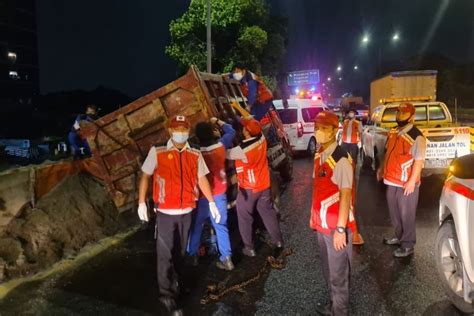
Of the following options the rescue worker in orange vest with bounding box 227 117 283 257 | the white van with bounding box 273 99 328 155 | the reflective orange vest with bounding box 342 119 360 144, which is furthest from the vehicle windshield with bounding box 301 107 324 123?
the rescue worker in orange vest with bounding box 227 117 283 257

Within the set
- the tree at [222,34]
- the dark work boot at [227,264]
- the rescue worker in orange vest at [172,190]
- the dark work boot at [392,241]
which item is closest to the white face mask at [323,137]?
the rescue worker in orange vest at [172,190]

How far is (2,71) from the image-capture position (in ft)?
190

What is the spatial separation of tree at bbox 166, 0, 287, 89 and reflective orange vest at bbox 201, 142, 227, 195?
15.1m

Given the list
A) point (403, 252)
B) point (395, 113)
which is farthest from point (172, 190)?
point (395, 113)

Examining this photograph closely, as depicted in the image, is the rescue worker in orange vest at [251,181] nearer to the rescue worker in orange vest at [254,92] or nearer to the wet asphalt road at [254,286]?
the wet asphalt road at [254,286]

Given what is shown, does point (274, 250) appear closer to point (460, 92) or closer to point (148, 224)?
point (148, 224)

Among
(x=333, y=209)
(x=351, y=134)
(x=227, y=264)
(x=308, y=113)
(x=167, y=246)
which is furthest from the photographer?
(x=308, y=113)

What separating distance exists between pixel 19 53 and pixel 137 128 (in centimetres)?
6542

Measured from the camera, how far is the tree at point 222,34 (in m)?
20.1

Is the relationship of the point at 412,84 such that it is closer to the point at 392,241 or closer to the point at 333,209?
the point at 392,241

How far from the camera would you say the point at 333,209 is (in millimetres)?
3514

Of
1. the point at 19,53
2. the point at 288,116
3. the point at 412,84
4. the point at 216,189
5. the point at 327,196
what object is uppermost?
the point at 19,53

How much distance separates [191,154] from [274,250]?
235 cm

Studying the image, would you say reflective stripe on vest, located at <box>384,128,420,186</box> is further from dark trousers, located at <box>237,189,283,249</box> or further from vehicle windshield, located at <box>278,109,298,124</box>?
vehicle windshield, located at <box>278,109,298,124</box>
